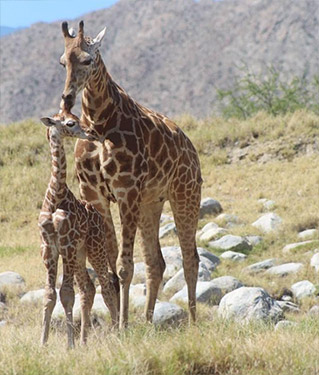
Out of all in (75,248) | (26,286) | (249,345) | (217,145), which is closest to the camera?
(249,345)

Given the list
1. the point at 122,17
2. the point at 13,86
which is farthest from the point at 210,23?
the point at 13,86

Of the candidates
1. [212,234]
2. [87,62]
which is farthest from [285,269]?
[87,62]

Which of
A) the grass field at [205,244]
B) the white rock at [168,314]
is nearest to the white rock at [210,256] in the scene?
the grass field at [205,244]

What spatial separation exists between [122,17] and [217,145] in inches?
3178

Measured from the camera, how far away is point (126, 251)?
718 cm

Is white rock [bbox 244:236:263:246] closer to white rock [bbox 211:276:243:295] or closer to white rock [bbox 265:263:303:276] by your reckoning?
white rock [bbox 265:263:303:276]

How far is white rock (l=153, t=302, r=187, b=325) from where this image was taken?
875 centimetres

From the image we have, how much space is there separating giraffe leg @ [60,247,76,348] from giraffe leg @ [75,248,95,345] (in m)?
0.32

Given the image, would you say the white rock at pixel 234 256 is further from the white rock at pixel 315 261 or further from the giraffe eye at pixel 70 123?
the giraffe eye at pixel 70 123

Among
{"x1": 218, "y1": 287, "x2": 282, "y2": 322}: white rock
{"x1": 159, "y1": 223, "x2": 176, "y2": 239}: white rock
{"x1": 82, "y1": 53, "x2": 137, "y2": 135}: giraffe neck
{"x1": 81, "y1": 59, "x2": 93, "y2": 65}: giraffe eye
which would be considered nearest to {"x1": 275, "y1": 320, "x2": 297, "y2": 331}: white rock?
{"x1": 218, "y1": 287, "x2": 282, "y2": 322}: white rock

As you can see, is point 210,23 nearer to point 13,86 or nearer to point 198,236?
point 13,86

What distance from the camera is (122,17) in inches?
3807

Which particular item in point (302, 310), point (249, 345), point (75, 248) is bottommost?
point (302, 310)

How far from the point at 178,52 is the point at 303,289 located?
7256 cm
